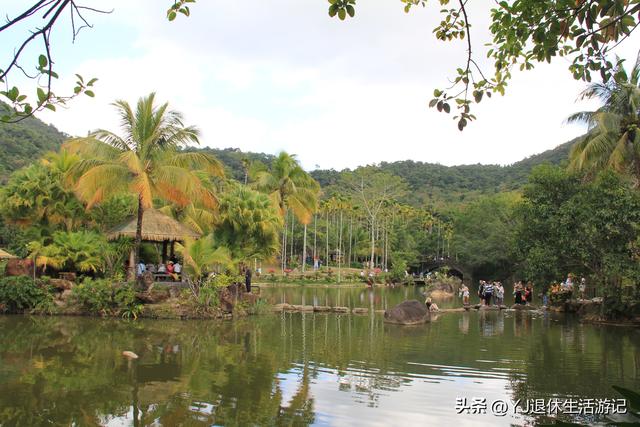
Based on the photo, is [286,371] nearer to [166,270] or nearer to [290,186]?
[166,270]

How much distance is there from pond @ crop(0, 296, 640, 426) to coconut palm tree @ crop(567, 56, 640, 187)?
555 cm

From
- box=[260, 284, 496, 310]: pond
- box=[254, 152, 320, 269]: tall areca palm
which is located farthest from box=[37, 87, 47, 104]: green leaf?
box=[254, 152, 320, 269]: tall areca palm

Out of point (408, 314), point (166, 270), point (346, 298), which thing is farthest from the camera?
point (346, 298)

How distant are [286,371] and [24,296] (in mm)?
11881

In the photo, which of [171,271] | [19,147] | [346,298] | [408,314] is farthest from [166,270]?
[19,147]

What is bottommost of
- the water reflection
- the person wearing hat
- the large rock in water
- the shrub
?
the water reflection

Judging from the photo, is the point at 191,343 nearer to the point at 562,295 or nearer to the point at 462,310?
the point at 462,310

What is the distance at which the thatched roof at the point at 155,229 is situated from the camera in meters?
19.5

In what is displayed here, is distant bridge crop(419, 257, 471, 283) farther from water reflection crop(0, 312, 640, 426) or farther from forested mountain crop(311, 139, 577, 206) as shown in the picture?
water reflection crop(0, 312, 640, 426)

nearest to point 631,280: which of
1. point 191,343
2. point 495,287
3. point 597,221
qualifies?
point 597,221

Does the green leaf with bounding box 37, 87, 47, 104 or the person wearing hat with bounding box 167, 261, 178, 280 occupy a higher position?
the green leaf with bounding box 37, 87, 47, 104

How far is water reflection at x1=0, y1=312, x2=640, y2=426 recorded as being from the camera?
23.3ft

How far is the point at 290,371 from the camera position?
9.58 metres

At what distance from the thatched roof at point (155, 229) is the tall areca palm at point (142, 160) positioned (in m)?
1.51
